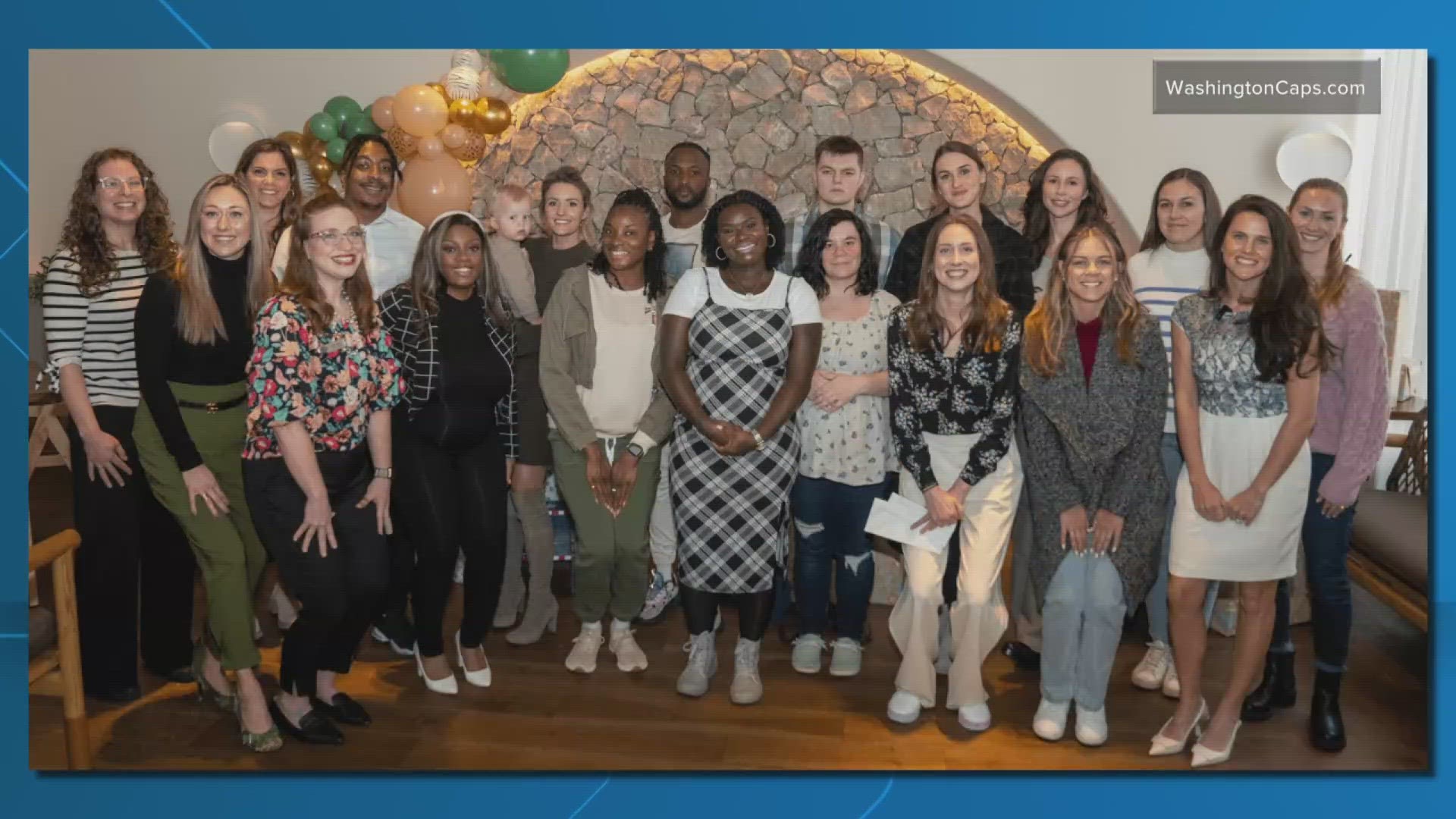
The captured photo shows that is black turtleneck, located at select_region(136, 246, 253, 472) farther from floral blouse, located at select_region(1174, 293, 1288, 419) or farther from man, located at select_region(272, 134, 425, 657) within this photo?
floral blouse, located at select_region(1174, 293, 1288, 419)

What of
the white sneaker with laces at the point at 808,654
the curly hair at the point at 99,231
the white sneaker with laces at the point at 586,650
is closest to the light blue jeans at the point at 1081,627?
the white sneaker with laces at the point at 808,654

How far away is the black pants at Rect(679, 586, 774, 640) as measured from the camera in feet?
11.8

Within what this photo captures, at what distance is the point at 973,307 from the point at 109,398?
2.30m

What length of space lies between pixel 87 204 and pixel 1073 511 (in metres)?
2.71

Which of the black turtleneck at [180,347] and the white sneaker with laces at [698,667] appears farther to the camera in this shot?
the white sneaker with laces at [698,667]

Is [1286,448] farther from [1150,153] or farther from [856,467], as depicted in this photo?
[856,467]

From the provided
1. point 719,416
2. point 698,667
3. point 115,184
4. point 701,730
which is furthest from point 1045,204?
point 115,184

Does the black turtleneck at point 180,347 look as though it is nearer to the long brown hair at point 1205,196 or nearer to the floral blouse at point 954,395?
the floral blouse at point 954,395

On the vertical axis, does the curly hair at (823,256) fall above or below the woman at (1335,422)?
above

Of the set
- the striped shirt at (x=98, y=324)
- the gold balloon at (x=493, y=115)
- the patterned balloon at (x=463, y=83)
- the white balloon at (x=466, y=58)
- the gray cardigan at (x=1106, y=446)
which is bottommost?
the gray cardigan at (x=1106, y=446)

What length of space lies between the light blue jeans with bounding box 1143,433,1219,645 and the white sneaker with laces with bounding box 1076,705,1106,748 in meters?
0.37

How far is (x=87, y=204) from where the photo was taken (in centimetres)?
336

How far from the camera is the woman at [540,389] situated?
359 cm
